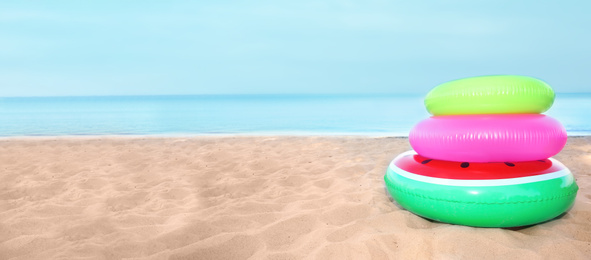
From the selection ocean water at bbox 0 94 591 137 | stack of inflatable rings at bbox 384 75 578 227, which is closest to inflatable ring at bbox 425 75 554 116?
stack of inflatable rings at bbox 384 75 578 227

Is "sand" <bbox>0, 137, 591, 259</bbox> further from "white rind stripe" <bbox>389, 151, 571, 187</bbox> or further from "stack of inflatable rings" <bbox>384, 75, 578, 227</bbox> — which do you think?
"white rind stripe" <bbox>389, 151, 571, 187</bbox>

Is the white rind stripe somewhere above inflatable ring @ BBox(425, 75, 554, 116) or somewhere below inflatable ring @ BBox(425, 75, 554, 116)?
below

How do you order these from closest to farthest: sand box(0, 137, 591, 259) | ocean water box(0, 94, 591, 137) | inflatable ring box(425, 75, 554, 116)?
1. sand box(0, 137, 591, 259)
2. inflatable ring box(425, 75, 554, 116)
3. ocean water box(0, 94, 591, 137)

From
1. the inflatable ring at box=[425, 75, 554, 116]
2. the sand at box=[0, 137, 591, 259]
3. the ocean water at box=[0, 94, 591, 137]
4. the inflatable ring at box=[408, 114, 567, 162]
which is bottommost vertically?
the ocean water at box=[0, 94, 591, 137]

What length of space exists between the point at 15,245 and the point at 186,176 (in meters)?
2.35

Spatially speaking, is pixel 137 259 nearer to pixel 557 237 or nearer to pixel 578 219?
pixel 557 237

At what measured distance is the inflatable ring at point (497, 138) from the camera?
2832 mm

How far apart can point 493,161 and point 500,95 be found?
553 mm

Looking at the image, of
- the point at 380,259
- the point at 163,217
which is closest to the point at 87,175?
the point at 163,217

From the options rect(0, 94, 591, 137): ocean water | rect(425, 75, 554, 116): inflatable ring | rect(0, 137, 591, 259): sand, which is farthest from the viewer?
rect(0, 94, 591, 137): ocean water

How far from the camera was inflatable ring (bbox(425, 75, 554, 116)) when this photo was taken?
2949 mm

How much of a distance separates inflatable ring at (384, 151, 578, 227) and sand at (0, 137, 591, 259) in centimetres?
13

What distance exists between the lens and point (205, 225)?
332cm

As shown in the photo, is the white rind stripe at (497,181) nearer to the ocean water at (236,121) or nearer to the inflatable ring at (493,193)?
the inflatable ring at (493,193)
